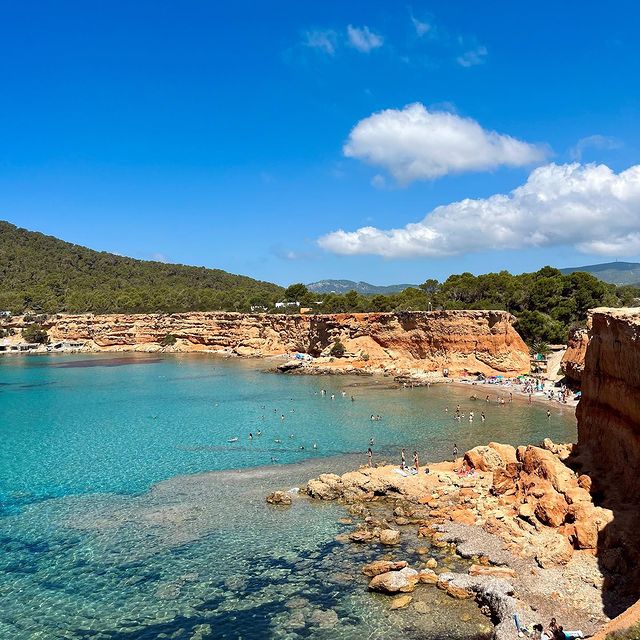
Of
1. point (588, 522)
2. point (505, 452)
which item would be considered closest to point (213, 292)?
point (505, 452)

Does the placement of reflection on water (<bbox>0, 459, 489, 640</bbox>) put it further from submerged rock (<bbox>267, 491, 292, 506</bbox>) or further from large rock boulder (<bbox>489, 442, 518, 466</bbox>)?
large rock boulder (<bbox>489, 442, 518, 466</bbox>)

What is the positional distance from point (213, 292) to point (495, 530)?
343 ft

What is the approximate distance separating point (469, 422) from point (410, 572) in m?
24.3

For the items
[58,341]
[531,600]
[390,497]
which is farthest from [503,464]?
[58,341]

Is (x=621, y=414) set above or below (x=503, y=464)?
above

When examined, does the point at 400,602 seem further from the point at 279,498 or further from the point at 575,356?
the point at 575,356

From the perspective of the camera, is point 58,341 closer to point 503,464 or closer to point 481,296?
point 481,296

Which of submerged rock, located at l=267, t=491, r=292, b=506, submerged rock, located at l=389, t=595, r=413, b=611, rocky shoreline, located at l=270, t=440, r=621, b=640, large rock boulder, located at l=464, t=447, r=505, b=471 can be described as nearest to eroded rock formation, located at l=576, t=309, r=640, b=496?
rocky shoreline, located at l=270, t=440, r=621, b=640

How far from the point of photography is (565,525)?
57.6 ft

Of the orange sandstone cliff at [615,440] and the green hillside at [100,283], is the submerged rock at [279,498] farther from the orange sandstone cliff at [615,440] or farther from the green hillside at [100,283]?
the green hillside at [100,283]

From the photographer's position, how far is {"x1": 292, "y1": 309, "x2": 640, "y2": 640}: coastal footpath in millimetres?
14484

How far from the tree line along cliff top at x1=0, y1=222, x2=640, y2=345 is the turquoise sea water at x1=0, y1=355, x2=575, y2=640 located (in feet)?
85.7

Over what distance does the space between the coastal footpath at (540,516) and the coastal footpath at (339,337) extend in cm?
3686

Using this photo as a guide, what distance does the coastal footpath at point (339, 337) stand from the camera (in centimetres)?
6056
